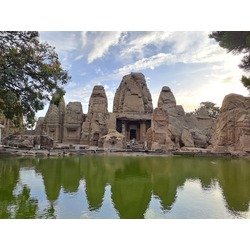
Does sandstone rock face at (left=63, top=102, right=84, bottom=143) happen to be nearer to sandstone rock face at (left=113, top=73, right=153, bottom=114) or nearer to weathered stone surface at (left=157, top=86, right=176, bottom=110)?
sandstone rock face at (left=113, top=73, right=153, bottom=114)

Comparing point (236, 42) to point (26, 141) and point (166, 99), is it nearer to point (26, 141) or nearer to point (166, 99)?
point (26, 141)

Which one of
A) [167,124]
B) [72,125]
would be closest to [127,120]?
[72,125]

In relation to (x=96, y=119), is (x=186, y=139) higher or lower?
lower

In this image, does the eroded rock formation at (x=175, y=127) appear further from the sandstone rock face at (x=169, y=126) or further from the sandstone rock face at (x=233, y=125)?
the sandstone rock face at (x=233, y=125)

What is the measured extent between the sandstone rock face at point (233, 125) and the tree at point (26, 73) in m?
15.4

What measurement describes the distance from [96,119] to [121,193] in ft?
90.7

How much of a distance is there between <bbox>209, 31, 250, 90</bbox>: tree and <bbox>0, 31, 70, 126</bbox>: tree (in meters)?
7.37

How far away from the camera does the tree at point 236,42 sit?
38.6 feet

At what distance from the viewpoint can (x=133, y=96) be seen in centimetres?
4019

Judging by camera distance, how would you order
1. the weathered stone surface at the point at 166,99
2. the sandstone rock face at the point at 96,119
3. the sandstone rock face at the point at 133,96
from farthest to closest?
the sandstone rock face at the point at 133,96
the weathered stone surface at the point at 166,99
the sandstone rock face at the point at 96,119

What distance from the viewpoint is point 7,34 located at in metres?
13.7

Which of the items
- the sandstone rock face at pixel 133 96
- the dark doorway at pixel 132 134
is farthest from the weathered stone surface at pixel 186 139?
the dark doorway at pixel 132 134

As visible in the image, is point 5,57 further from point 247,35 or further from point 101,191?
point 247,35
